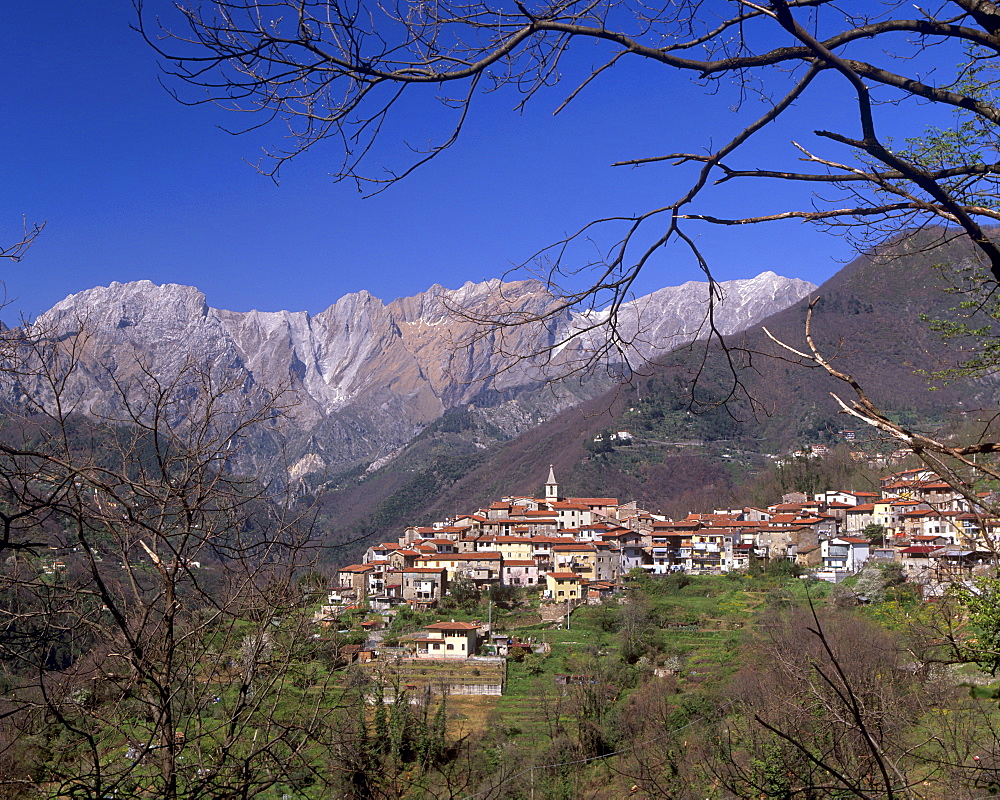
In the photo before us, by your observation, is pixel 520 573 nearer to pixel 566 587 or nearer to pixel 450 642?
pixel 566 587

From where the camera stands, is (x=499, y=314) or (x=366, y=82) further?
(x=499, y=314)

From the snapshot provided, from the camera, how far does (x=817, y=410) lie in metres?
81.6

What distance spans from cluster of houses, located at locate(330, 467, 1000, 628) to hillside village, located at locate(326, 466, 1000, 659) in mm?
49

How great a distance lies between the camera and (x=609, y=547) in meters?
37.0

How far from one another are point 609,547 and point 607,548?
0.19 m

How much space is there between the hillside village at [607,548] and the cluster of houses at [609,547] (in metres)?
0.05

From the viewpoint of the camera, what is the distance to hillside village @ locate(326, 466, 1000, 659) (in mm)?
33250

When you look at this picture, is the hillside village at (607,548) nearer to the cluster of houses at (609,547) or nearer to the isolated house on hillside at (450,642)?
the cluster of houses at (609,547)

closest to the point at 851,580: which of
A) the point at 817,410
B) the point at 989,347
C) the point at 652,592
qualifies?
the point at 652,592

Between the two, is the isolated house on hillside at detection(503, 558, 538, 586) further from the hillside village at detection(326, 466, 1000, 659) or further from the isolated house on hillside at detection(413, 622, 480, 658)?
the isolated house on hillside at detection(413, 622, 480, 658)

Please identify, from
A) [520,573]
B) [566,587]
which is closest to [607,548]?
[520,573]

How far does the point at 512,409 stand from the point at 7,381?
179923 mm

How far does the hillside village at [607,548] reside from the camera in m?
33.2

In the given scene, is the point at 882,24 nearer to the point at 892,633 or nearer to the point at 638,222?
the point at 638,222
